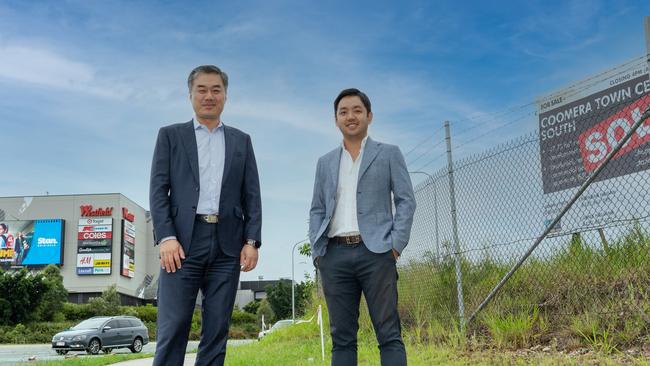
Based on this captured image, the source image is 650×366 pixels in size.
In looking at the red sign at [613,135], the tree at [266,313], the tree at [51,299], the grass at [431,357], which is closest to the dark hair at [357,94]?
the grass at [431,357]

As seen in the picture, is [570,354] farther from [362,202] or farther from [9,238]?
[9,238]

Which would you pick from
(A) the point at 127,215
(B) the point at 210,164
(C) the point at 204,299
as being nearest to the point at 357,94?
(B) the point at 210,164

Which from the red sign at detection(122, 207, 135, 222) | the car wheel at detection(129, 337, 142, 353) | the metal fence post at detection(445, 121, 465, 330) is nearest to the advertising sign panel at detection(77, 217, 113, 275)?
the red sign at detection(122, 207, 135, 222)

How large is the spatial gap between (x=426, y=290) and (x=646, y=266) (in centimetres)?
300

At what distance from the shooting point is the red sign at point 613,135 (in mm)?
6535

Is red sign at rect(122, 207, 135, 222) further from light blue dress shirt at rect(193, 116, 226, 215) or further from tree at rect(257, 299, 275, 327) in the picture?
light blue dress shirt at rect(193, 116, 226, 215)

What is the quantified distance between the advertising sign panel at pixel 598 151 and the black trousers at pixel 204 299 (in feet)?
14.5

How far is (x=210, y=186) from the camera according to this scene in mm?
3713

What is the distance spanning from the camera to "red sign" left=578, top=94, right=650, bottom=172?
21.4 feet

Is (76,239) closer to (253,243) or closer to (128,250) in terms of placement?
(128,250)

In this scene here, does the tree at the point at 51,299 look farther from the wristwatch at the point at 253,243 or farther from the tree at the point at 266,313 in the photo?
the wristwatch at the point at 253,243

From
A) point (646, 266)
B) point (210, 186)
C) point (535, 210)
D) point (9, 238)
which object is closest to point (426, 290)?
point (535, 210)

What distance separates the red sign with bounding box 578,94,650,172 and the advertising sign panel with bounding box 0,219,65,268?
217 feet

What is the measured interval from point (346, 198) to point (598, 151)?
4086 millimetres
